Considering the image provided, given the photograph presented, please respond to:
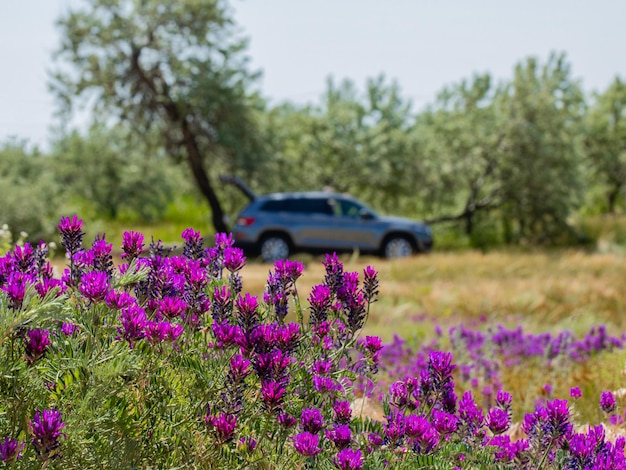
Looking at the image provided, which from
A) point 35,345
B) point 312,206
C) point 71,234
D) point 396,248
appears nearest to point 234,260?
point 71,234

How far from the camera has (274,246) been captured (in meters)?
20.4

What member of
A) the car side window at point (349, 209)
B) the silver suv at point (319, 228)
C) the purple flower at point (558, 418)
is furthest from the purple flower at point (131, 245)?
the car side window at point (349, 209)

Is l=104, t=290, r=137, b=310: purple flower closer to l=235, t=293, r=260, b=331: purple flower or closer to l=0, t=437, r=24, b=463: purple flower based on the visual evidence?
l=235, t=293, r=260, b=331: purple flower

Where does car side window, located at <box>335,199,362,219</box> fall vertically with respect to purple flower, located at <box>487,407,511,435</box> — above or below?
above

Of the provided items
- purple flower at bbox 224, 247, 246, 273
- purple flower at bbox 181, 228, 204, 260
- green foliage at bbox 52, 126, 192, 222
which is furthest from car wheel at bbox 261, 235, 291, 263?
purple flower at bbox 224, 247, 246, 273

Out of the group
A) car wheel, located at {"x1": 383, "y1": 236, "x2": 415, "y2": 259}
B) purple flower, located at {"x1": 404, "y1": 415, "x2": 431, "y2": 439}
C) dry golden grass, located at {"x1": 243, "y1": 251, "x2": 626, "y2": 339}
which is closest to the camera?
purple flower, located at {"x1": 404, "y1": 415, "x2": 431, "y2": 439}

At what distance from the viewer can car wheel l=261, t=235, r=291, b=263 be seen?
20.2m

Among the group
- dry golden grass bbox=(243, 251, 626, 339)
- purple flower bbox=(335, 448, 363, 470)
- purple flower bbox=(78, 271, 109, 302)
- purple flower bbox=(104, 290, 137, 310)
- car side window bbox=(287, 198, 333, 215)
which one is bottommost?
dry golden grass bbox=(243, 251, 626, 339)

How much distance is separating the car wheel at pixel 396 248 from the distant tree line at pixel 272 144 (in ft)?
20.5

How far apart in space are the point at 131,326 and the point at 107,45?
2396 cm

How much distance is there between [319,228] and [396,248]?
2223 millimetres

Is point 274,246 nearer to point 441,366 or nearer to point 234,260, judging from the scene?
point 234,260

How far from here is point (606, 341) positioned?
25.2 feet

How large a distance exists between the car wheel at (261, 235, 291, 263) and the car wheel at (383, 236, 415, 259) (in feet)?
8.97
